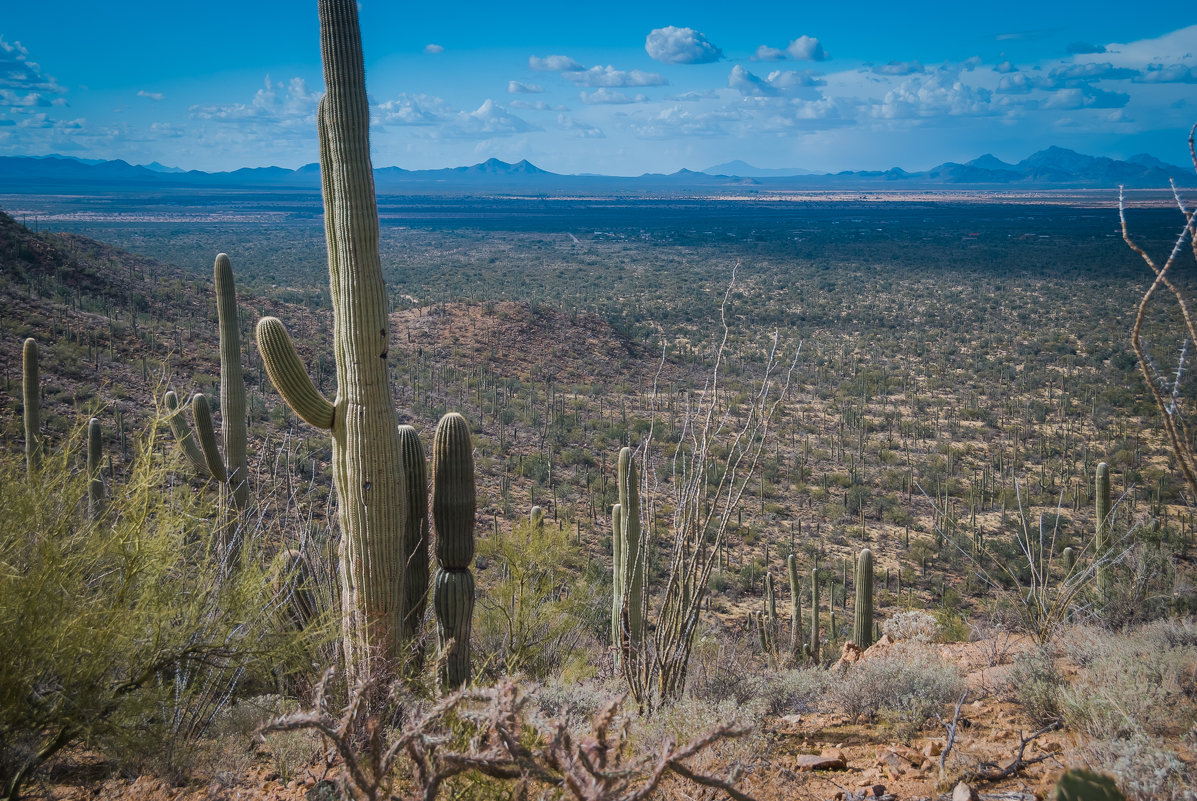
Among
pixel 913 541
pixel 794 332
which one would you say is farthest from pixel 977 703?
pixel 794 332

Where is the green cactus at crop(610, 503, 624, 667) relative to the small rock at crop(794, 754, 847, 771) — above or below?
below

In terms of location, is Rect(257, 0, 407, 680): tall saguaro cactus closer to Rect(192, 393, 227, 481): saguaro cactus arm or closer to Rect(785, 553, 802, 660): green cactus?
Rect(192, 393, 227, 481): saguaro cactus arm

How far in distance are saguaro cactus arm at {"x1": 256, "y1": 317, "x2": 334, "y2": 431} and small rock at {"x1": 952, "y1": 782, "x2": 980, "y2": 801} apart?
406 cm

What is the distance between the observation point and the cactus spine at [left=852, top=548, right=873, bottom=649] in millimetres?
10562

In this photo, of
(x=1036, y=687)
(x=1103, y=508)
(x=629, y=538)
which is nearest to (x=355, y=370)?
(x=629, y=538)

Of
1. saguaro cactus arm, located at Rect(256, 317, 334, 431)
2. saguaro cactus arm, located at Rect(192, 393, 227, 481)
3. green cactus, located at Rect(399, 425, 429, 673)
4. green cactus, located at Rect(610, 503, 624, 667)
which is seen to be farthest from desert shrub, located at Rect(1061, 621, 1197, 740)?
saguaro cactus arm, located at Rect(192, 393, 227, 481)

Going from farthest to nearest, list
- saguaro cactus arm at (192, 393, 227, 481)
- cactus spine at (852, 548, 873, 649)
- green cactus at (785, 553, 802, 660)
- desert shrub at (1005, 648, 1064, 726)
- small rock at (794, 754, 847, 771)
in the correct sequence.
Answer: green cactus at (785, 553, 802, 660) < cactus spine at (852, 548, 873, 649) < saguaro cactus arm at (192, 393, 227, 481) < desert shrub at (1005, 648, 1064, 726) < small rock at (794, 754, 847, 771)

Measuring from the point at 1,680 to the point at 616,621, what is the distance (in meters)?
6.03

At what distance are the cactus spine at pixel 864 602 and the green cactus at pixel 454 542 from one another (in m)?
6.02

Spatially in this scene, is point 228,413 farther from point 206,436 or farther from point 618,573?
point 618,573

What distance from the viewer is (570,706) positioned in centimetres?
480

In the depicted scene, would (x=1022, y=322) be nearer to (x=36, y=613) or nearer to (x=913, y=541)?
(x=913, y=541)

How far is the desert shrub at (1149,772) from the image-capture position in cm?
319

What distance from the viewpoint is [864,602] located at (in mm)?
10641
